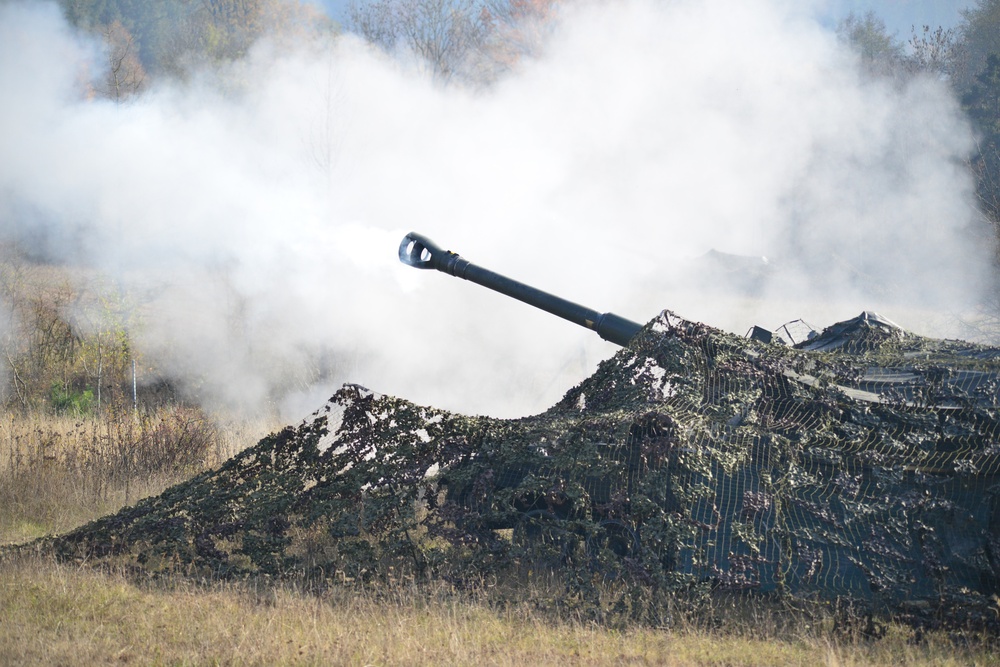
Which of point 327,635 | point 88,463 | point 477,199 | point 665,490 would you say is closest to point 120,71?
point 477,199

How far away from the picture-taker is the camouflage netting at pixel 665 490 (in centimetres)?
674

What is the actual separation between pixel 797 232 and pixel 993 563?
967 inches

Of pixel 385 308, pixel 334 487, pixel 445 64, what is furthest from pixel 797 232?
pixel 334 487

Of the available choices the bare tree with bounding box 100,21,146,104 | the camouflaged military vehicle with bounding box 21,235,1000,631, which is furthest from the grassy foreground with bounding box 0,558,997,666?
the bare tree with bounding box 100,21,146,104

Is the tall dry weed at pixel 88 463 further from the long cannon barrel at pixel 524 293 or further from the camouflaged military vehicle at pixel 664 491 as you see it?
the long cannon barrel at pixel 524 293

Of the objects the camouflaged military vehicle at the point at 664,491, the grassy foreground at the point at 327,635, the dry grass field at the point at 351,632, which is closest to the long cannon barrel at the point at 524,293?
the camouflaged military vehicle at the point at 664,491

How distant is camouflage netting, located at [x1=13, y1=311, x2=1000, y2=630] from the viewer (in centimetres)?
674

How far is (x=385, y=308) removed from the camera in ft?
55.2

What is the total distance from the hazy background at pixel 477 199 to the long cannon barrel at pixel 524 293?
5189 mm

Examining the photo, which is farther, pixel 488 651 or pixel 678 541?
pixel 678 541

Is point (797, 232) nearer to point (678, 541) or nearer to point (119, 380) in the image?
point (119, 380)

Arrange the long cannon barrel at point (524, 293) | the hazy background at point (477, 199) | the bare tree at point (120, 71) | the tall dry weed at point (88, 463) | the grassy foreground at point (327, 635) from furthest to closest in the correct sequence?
1. the bare tree at point (120, 71)
2. the hazy background at point (477, 199)
3. the tall dry weed at point (88, 463)
4. the long cannon barrel at point (524, 293)
5. the grassy foreground at point (327, 635)

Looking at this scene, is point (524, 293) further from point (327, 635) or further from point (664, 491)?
point (327, 635)

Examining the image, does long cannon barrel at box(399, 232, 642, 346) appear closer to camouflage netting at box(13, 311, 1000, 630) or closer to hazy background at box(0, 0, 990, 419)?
camouflage netting at box(13, 311, 1000, 630)
